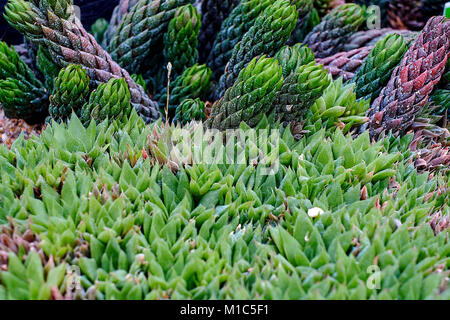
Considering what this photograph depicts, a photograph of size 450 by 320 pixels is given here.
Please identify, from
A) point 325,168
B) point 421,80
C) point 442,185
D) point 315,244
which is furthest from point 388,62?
point 315,244

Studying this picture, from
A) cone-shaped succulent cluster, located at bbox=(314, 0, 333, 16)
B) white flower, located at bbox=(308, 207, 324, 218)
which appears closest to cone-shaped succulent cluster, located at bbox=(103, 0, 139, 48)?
cone-shaped succulent cluster, located at bbox=(314, 0, 333, 16)

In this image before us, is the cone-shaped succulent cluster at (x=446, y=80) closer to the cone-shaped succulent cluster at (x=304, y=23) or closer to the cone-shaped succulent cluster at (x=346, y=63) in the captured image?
the cone-shaped succulent cluster at (x=346, y=63)

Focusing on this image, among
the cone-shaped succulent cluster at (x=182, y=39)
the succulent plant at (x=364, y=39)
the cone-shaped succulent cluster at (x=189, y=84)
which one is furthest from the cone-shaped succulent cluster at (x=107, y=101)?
the succulent plant at (x=364, y=39)

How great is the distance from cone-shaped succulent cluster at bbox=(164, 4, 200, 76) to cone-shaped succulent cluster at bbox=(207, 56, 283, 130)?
1.85ft

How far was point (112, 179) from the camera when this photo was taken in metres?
1.70

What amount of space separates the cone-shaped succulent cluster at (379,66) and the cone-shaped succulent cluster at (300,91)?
41cm

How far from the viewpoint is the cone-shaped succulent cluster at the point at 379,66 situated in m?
2.32

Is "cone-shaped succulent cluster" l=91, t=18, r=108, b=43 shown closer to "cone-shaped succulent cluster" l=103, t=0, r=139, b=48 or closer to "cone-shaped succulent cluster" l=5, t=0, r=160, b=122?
"cone-shaped succulent cluster" l=103, t=0, r=139, b=48

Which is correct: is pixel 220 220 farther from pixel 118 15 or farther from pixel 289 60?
pixel 118 15

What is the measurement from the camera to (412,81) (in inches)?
85.7

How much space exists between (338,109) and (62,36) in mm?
1364

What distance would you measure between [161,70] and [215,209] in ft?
4.34

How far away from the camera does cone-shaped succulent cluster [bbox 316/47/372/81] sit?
8.18ft

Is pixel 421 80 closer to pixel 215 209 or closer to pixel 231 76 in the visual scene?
pixel 231 76
